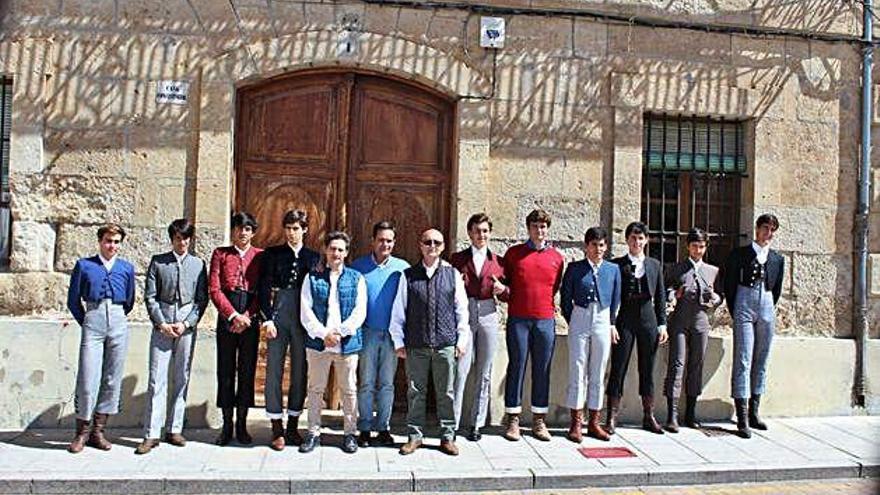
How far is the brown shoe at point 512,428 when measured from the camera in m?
6.62

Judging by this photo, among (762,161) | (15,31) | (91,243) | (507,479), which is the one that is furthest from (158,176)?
(762,161)

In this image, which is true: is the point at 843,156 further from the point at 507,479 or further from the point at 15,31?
the point at 15,31

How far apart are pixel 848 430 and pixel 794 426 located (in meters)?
0.47

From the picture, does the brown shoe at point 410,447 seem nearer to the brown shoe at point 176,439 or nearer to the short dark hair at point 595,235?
the brown shoe at point 176,439

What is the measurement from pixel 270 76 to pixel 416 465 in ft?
12.2

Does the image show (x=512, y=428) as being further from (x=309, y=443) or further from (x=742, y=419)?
(x=742, y=419)

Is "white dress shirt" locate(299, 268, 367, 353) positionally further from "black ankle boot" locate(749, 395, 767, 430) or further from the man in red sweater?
"black ankle boot" locate(749, 395, 767, 430)

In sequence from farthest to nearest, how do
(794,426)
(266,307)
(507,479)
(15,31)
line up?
(794,426) → (15,31) → (266,307) → (507,479)

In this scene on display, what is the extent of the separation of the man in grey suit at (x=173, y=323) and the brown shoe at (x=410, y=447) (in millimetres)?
1756

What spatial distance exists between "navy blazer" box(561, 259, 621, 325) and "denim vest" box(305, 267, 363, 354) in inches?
72.3

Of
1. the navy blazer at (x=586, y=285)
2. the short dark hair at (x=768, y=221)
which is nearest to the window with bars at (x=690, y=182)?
the short dark hair at (x=768, y=221)

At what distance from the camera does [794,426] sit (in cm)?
732

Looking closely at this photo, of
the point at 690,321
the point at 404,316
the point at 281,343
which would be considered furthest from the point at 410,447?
Answer: the point at 690,321

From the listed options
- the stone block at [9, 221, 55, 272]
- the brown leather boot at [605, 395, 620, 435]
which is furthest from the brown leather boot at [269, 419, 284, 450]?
the brown leather boot at [605, 395, 620, 435]
